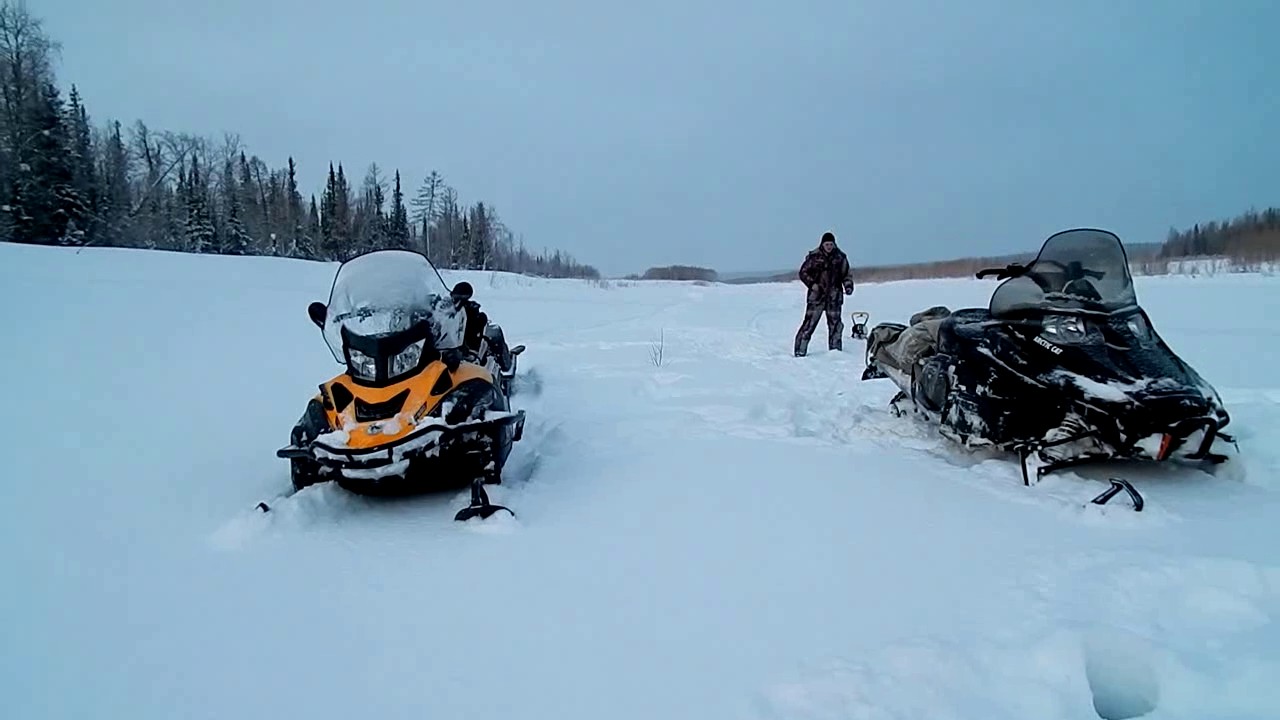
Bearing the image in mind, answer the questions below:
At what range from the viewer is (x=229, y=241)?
44.0m

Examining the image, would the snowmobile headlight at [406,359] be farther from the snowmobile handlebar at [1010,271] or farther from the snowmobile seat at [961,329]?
the snowmobile handlebar at [1010,271]

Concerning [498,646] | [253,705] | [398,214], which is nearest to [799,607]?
[498,646]

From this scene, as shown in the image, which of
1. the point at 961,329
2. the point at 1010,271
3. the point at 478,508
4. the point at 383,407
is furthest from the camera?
the point at 1010,271

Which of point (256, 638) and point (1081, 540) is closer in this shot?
point (256, 638)

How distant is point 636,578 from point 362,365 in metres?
1.88

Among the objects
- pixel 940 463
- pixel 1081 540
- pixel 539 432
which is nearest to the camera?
pixel 1081 540

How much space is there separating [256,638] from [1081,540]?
3218mm

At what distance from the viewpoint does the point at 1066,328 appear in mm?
3490

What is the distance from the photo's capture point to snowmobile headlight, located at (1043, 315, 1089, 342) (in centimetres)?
346

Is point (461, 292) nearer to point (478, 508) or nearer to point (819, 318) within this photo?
point (478, 508)

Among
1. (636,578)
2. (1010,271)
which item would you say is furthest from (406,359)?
(1010,271)

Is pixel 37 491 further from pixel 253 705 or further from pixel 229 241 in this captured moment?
pixel 229 241

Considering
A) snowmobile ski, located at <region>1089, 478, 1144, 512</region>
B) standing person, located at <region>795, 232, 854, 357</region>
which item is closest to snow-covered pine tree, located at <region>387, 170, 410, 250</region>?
standing person, located at <region>795, 232, 854, 357</region>

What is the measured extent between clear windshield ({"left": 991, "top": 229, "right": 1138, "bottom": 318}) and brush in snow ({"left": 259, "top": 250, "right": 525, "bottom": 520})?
3140 millimetres
